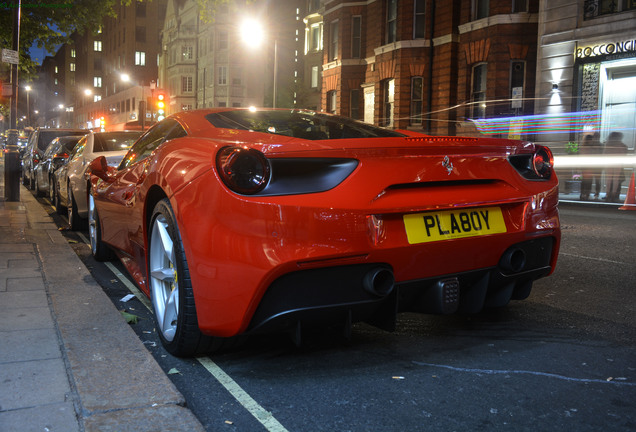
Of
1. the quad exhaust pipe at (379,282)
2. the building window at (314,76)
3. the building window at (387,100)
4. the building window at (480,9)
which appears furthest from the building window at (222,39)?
the quad exhaust pipe at (379,282)

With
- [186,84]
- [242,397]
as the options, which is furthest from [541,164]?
[186,84]

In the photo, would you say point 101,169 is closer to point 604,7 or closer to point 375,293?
point 375,293

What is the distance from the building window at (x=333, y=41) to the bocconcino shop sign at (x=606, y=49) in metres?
15.5

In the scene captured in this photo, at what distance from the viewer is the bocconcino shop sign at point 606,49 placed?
58.6 ft

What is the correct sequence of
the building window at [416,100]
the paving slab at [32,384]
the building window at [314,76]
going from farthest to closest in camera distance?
1. the building window at [314,76]
2. the building window at [416,100]
3. the paving slab at [32,384]

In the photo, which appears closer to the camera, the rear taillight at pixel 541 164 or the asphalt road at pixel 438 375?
the asphalt road at pixel 438 375

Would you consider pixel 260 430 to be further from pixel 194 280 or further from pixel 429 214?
pixel 429 214

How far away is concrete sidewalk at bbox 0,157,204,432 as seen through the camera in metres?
2.56

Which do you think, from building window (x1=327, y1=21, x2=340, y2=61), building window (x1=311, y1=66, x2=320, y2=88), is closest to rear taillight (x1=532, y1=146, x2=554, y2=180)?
building window (x1=327, y1=21, x2=340, y2=61)

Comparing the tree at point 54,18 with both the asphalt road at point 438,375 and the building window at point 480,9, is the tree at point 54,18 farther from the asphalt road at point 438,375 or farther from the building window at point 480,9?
the asphalt road at point 438,375

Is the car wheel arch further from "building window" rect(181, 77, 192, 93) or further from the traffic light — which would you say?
"building window" rect(181, 77, 192, 93)

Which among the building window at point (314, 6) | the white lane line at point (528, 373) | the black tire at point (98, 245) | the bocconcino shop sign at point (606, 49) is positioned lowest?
the white lane line at point (528, 373)

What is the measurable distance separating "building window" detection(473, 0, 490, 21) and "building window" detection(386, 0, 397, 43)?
4.88 m

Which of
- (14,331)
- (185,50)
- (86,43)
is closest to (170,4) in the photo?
(185,50)
